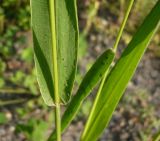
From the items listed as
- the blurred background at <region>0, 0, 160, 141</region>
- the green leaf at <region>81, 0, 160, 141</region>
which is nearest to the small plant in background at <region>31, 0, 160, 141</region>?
the green leaf at <region>81, 0, 160, 141</region>

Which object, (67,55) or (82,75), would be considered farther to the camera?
(82,75)

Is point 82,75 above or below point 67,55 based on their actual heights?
below

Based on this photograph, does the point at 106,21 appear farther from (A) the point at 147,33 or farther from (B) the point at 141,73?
(A) the point at 147,33

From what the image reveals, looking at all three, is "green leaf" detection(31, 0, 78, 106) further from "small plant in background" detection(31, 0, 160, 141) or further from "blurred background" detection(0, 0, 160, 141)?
"blurred background" detection(0, 0, 160, 141)

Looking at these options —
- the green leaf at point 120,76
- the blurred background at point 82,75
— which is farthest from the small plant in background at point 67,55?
the blurred background at point 82,75

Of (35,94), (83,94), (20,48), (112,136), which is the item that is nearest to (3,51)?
(20,48)

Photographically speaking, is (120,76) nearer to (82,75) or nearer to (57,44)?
(57,44)

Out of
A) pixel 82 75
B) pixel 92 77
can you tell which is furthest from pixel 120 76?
pixel 82 75

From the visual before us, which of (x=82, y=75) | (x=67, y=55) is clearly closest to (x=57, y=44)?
(x=67, y=55)
